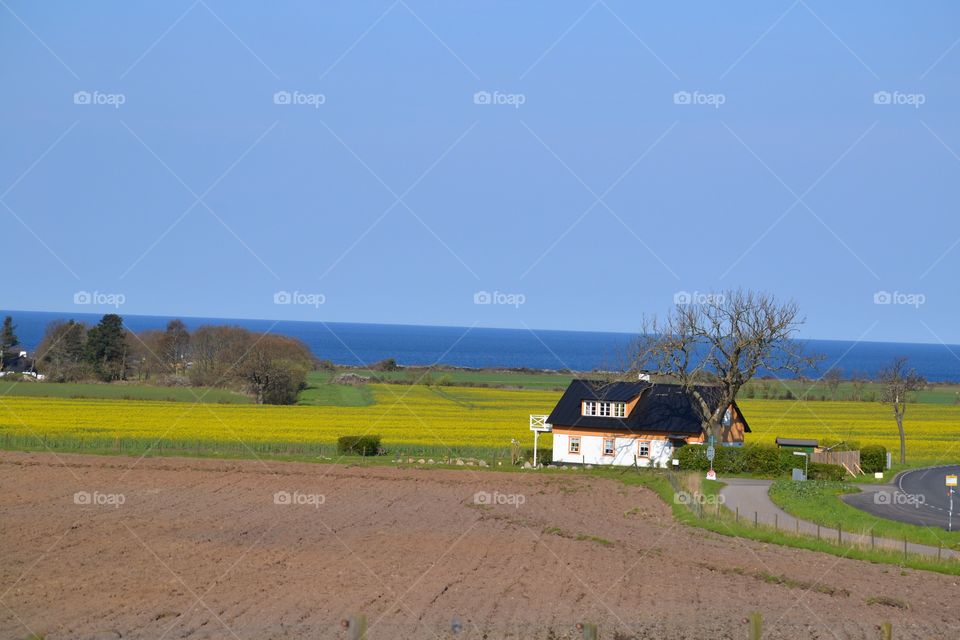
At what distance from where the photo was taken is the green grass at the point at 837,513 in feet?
107

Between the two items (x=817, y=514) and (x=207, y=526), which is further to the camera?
(x=817, y=514)

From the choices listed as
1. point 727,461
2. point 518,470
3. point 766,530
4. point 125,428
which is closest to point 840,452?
point 727,461

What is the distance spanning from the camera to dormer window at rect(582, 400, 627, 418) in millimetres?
52781

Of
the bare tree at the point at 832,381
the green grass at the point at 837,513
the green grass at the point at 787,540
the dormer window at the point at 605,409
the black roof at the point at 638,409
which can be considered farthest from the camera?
the bare tree at the point at 832,381

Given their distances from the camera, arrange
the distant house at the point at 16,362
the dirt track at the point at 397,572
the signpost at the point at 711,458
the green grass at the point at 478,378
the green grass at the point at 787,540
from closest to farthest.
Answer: the dirt track at the point at 397,572
the green grass at the point at 787,540
the signpost at the point at 711,458
the green grass at the point at 478,378
the distant house at the point at 16,362

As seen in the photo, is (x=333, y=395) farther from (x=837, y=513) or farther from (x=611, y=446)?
(x=837, y=513)

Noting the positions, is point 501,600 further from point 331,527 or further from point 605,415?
point 605,415

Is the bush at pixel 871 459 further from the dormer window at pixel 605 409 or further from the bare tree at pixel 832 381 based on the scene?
the bare tree at pixel 832 381

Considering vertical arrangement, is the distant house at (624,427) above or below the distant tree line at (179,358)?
below

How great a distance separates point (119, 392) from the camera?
282 feet

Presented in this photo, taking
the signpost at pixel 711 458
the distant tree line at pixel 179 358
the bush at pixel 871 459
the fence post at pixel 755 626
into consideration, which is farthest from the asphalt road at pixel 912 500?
the distant tree line at pixel 179 358

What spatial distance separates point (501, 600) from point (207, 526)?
11873 millimetres

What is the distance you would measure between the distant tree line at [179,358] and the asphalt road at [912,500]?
49369 millimetres

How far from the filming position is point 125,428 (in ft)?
197
